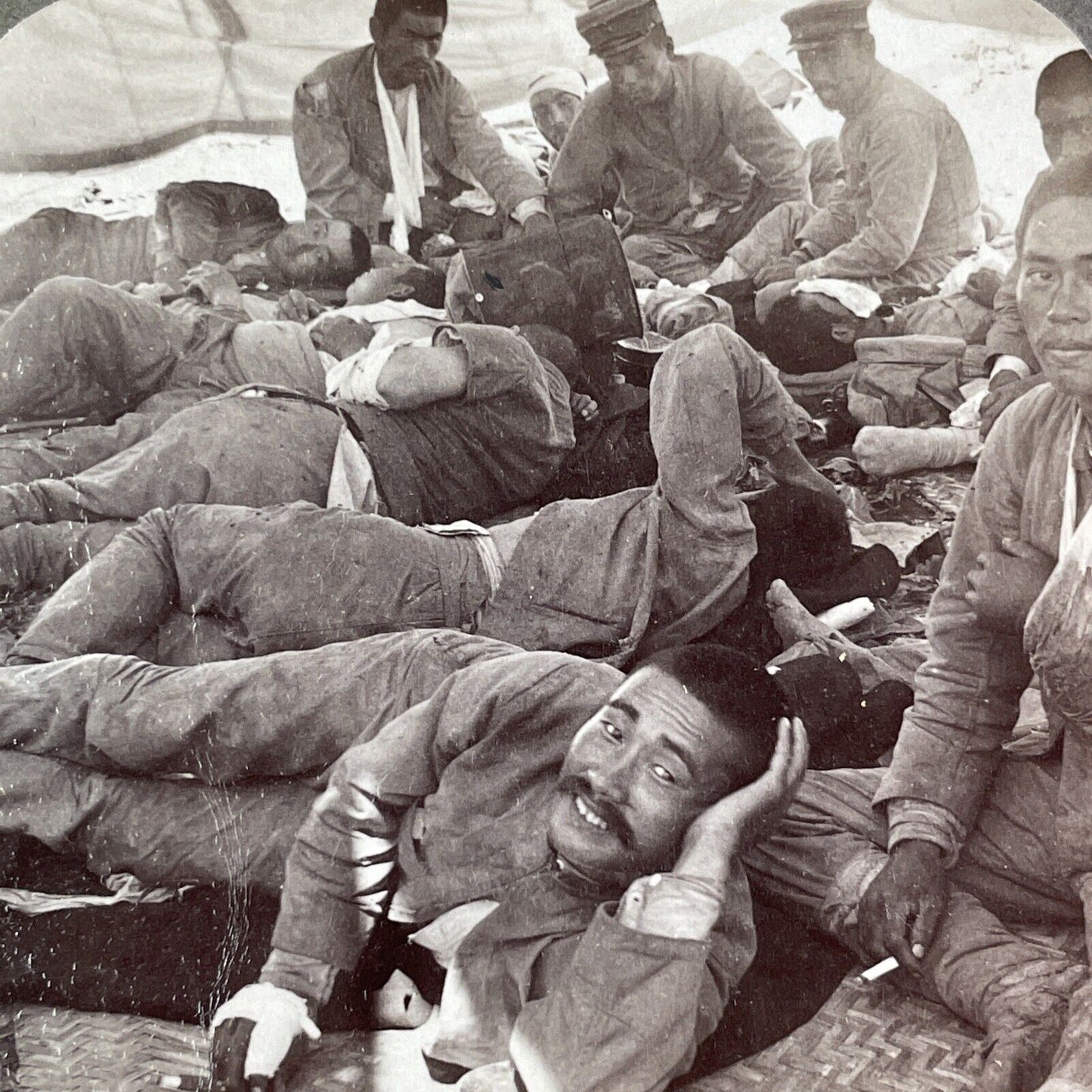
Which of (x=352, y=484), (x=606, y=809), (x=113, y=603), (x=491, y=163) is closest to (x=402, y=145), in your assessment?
(x=491, y=163)

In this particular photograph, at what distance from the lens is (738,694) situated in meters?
2.32

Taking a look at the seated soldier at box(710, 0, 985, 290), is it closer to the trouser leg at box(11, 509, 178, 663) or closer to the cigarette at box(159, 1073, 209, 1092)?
the trouser leg at box(11, 509, 178, 663)

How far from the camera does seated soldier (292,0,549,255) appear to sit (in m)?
2.68

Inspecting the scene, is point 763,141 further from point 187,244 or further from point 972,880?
point 972,880

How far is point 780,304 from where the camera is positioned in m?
2.72

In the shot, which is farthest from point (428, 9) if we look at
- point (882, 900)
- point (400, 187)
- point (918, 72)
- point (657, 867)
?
point (882, 900)

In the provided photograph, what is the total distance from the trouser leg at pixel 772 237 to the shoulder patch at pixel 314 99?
94 centimetres

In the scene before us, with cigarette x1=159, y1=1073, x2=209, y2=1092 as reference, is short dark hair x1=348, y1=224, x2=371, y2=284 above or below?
above

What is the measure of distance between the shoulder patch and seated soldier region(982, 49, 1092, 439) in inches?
57.5

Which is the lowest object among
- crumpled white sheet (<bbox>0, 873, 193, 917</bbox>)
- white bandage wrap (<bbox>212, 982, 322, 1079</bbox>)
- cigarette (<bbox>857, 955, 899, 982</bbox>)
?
white bandage wrap (<bbox>212, 982, 322, 1079</bbox>)

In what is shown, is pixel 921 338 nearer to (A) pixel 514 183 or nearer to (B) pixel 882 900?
(A) pixel 514 183

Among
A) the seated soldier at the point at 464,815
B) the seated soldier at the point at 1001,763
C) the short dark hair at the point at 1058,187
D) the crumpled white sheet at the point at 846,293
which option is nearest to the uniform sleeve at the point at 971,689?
the seated soldier at the point at 1001,763

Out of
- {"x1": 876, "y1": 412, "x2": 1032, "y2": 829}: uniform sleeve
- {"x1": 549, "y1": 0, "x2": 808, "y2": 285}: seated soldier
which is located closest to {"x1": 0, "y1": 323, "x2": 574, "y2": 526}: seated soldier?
{"x1": 549, "y1": 0, "x2": 808, "y2": 285}: seated soldier

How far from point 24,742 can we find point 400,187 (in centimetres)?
143
